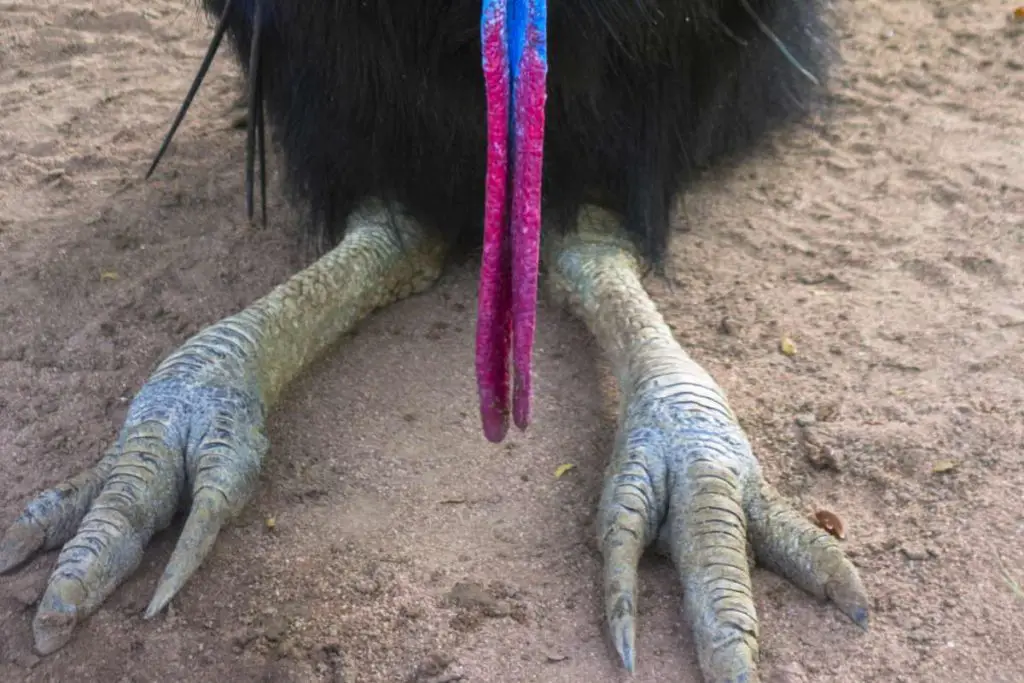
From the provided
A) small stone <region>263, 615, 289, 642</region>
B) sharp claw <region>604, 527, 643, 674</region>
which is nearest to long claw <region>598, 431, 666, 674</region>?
sharp claw <region>604, 527, 643, 674</region>

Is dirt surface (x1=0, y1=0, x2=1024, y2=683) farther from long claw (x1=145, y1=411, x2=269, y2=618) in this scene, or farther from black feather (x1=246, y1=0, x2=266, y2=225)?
black feather (x1=246, y1=0, x2=266, y2=225)

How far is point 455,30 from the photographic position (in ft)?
4.75

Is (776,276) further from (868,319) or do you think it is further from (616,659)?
(616,659)

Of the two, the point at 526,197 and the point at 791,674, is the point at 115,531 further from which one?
the point at 791,674

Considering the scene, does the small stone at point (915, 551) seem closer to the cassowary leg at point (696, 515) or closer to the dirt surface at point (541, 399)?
the dirt surface at point (541, 399)

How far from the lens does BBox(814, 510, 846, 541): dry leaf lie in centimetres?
151

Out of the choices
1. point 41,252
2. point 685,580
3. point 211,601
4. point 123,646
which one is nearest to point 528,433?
point 685,580

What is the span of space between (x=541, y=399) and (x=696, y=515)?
1.31 feet

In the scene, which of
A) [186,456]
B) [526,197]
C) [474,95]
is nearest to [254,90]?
[474,95]

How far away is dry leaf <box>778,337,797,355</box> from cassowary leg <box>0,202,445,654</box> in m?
0.69

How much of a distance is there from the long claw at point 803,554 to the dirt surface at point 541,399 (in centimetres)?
2

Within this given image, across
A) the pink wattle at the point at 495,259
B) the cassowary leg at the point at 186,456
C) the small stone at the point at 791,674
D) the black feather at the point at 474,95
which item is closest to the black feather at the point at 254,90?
the black feather at the point at 474,95

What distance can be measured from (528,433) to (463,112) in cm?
48

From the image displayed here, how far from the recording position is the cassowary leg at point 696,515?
1352 mm
